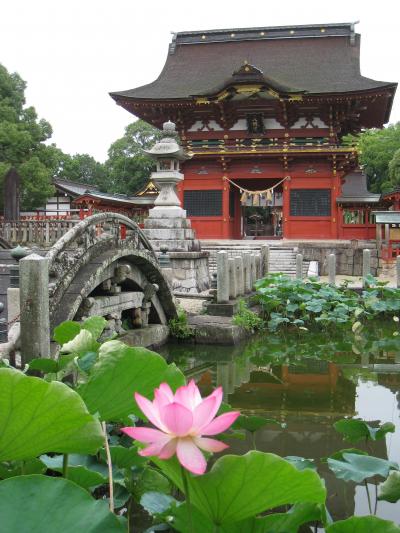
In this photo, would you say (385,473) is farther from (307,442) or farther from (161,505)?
(307,442)

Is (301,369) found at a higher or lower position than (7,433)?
lower

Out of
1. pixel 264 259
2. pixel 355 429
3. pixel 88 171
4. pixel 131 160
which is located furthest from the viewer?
pixel 88 171

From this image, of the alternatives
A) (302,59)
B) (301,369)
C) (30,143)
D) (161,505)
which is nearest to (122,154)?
(30,143)

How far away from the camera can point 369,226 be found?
20.5m

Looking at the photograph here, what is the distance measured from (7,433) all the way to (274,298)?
10.7 m

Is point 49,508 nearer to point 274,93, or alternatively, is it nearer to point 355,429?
point 355,429

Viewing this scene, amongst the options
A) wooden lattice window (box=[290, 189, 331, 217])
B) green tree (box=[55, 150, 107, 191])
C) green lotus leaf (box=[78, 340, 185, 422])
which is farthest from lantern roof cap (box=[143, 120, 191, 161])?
green tree (box=[55, 150, 107, 191])

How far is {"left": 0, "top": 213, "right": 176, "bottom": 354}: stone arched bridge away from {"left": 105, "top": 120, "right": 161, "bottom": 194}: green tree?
105 feet

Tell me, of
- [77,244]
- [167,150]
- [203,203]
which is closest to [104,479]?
[77,244]

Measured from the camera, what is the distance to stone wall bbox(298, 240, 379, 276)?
1912 centimetres

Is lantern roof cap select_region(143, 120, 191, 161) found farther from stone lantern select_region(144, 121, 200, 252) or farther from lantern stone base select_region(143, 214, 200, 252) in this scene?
lantern stone base select_region(143, 214, 200, 252)

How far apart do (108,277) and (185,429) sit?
6779 millimetres

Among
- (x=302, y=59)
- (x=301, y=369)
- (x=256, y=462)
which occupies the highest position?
(x=302, y=59)

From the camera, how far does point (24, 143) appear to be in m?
24.8
